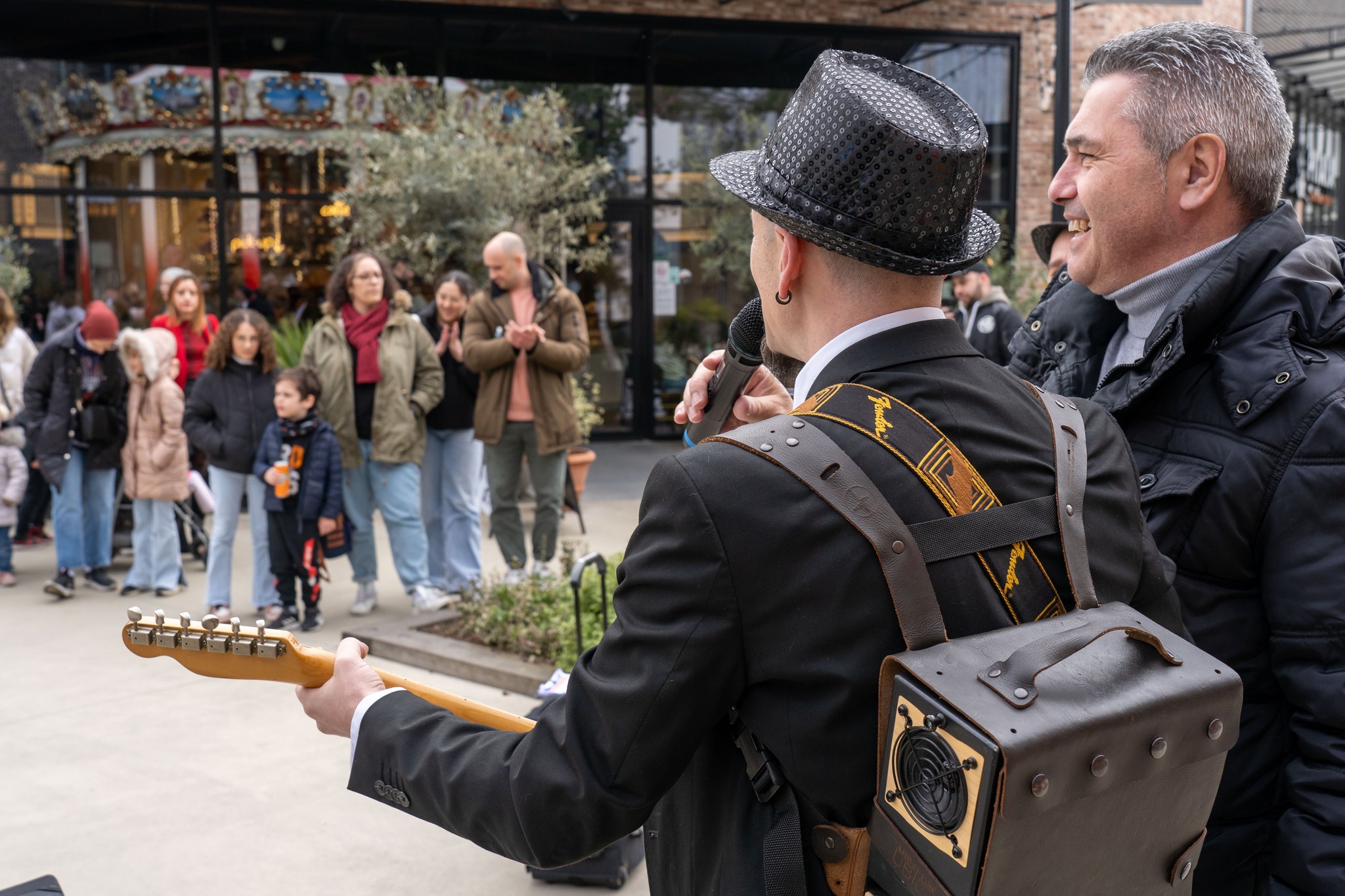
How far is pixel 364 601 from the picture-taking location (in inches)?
268

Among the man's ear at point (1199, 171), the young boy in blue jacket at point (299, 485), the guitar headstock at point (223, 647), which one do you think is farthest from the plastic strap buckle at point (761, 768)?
the young boy in blue jacket at point (299, 485)

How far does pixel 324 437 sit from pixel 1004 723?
5.77 metres

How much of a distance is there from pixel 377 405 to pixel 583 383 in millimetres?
6424

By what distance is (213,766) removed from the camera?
468 centimetres

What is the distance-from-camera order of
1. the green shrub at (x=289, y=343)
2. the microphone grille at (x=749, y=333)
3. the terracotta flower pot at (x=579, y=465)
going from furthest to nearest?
1. the terracotta flower pot at (x=579, y=465)
2. the green shrub at (x=289, y=343)
3. the microphone grille at (x=749, y=333)

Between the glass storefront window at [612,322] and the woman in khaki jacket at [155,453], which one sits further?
the glass storefront window at [612,322]

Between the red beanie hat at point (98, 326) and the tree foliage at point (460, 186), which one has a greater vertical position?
the tree foliage at point (460, 186)

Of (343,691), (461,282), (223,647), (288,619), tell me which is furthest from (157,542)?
(343,691)

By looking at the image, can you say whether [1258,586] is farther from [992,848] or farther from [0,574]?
[0,574]

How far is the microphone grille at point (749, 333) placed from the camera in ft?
6.61

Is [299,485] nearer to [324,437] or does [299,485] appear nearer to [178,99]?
[324,437]

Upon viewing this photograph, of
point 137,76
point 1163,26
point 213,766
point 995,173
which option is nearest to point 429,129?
point 137,76

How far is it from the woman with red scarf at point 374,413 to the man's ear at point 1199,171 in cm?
544

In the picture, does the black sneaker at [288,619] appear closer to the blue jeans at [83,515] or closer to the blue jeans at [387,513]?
the blue jeans at [387,513]
